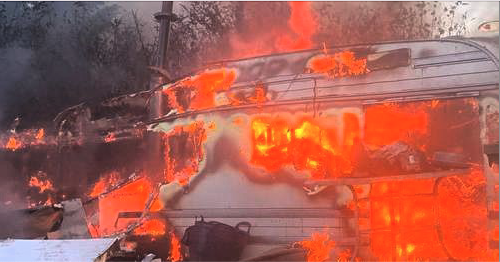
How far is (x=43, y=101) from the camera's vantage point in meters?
6.09

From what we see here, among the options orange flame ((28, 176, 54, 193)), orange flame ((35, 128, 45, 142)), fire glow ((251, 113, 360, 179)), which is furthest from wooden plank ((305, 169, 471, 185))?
orange flame ((35, 128, 45, 142))

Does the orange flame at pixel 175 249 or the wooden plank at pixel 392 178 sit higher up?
the wooden plank at pixel 392 178

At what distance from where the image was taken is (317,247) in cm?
512

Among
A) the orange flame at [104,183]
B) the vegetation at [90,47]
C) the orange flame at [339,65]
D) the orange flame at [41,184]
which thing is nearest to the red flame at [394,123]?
the orange flame at [339,65]

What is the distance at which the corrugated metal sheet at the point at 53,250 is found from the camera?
13.6 ft

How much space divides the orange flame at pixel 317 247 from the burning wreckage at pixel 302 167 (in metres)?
0.02

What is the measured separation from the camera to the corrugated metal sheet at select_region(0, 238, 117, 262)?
414 centimetres

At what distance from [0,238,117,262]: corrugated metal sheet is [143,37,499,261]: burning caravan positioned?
1.42m

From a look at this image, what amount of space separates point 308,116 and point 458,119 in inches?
64.5

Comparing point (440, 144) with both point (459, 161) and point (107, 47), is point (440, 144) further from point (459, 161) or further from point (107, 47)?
point (107, 47)

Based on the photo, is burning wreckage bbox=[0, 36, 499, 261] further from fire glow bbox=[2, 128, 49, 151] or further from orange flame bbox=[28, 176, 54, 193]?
fire glow bbox=[2, 128, 49, 151]

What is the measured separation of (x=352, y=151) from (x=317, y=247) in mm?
1150

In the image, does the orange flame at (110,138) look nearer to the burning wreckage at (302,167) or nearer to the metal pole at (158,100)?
the burning wreckage at (302,167)

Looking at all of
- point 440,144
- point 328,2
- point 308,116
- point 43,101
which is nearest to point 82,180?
point 43,101
